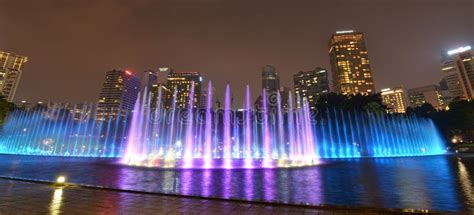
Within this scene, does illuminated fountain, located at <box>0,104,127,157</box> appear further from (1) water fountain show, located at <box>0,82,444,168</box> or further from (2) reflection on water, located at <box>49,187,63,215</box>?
(2) reflection on water, located at <box>49,187,63,215</box>

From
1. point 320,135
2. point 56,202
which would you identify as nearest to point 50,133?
point 320,135

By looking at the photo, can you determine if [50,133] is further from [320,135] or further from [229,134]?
[320,135]

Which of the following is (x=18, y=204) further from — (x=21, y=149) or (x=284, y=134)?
(x=21, y=149)

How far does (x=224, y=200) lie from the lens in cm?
762

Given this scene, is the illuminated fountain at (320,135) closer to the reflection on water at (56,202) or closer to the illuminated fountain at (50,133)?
the illuminated fountain at (50,133)

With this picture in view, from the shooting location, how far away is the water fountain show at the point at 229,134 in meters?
46.3

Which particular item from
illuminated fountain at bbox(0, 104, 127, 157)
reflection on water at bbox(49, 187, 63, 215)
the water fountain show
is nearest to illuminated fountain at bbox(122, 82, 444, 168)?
the water fountain show

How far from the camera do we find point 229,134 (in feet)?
183

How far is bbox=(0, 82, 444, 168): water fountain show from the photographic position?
46312 millimetres

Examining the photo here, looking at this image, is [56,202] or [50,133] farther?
[50,133]

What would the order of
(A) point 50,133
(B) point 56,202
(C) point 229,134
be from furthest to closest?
(A) point 50,133, (C) point 229,134, (B) point 56,202

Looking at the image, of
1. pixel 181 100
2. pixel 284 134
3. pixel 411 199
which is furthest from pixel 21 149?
pixel 181 100

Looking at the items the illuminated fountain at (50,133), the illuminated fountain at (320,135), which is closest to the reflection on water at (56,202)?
the illuminated fountain at (320,135)

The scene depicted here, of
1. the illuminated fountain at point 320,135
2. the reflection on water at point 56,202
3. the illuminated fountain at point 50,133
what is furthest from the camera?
the illuminated fountain at point 50,133
